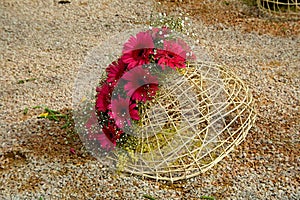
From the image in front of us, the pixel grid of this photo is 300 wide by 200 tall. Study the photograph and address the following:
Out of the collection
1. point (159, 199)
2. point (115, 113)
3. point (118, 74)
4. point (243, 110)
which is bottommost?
point (159, 199)

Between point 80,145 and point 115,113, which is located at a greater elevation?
point 115,113

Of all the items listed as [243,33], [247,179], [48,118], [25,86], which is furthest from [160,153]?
[243,33]

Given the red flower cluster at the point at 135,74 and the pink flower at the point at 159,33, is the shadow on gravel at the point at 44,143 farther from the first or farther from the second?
the pink flower at the point at 159,33

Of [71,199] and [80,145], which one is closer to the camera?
[71,199]

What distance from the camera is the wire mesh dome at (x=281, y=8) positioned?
583cm

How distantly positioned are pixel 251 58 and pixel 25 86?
2249 millimetres

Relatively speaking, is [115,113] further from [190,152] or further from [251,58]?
[251,58]

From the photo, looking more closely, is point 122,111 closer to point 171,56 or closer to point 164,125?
point 164,125

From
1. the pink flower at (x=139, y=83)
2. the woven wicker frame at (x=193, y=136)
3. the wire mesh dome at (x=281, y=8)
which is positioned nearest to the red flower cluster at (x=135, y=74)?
the pink flower at (x=139, y=83)

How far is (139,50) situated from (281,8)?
340cm

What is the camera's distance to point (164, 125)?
340cm

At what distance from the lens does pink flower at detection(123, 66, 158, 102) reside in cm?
312

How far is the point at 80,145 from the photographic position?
12.0 ft

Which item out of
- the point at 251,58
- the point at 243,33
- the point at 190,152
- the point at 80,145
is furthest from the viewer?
the point at 243,33
